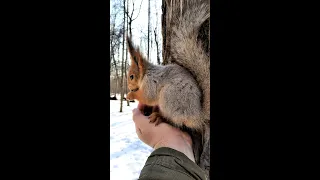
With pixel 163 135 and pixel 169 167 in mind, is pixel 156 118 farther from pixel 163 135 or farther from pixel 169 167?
pixel 169 167

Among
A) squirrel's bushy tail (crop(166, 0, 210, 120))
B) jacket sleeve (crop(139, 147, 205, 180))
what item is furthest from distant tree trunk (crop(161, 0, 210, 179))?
jacket sleeve (crop(139, 147, 205, 180))

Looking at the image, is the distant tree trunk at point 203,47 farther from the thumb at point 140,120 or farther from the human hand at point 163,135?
the thumb at point 140,120

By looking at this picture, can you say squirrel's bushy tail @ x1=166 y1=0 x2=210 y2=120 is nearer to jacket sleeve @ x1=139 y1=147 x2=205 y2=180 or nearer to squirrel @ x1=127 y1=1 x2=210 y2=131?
squirrel @ x1=127 y1=1 x2=210 y2=131

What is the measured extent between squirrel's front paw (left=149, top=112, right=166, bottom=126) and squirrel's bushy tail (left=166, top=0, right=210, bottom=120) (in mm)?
135

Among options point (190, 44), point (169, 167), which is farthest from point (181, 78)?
point (169, 167)

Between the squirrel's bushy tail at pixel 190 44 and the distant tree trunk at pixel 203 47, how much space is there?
0.01 metres

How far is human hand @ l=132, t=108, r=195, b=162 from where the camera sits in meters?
0.65

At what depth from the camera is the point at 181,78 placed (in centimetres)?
66

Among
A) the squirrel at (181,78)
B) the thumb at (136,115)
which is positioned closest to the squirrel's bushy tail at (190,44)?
the squirrel at (181,78)

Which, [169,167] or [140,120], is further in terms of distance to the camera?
[140,120]

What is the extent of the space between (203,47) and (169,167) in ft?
1.20
